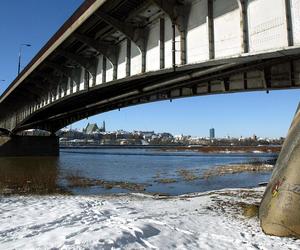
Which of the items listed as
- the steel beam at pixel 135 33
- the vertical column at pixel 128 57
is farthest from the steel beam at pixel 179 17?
the vertical column at pixel 128 57

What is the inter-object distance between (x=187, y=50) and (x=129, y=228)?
9264mm

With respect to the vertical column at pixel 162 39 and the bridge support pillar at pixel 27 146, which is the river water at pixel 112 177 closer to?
the vertical column at pixel 162 39

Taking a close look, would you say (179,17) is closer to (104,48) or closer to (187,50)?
(187,50)

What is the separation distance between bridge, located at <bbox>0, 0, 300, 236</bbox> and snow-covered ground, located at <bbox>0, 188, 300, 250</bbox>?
90 cm

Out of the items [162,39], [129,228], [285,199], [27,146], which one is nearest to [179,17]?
[162,39]

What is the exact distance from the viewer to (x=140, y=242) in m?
6.99

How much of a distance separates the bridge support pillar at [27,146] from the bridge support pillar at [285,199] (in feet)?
216

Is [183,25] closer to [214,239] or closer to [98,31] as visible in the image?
[98,31]

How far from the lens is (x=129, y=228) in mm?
7820

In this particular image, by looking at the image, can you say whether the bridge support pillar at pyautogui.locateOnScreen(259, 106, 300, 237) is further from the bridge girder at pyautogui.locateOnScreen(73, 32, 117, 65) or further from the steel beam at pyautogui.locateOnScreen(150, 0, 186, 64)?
the bridge girder at pyautogui.locateOnScreen(73, 32, 117, 65)

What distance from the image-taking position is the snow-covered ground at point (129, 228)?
6859 millimetres

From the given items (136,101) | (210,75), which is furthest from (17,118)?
(210,75)

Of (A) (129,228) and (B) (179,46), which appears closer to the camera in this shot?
(A) (129,228)

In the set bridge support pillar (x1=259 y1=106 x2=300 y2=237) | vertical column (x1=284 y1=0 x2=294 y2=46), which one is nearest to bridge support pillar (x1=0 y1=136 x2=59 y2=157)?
vertical column (x1=284 y1=0 x2=294 y2=46)
